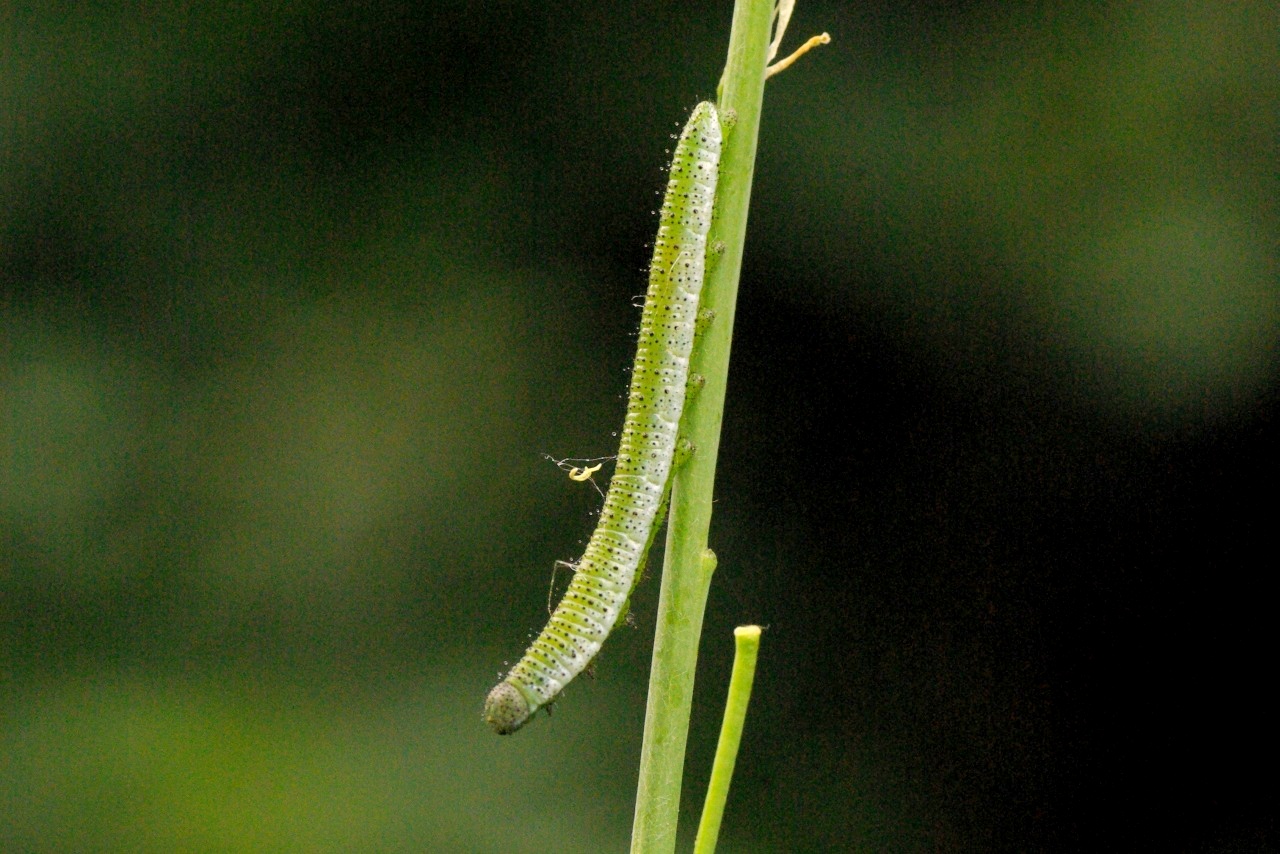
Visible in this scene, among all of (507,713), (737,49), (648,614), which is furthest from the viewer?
(648,614)

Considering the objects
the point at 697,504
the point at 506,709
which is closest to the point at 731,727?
the point at 697,504

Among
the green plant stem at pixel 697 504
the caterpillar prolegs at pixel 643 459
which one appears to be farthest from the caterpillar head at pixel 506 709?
the green plant stem at pixel 697 504

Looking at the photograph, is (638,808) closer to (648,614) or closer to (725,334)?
(725,334)

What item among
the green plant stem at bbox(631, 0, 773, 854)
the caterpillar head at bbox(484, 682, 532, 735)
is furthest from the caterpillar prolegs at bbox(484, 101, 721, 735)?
the green plant stem at bbox(631, 0, 773, 854)

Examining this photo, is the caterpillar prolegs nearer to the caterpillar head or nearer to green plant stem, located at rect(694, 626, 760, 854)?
the caterpillar head

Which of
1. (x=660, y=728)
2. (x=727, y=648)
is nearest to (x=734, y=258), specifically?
(x=660, y=728)
